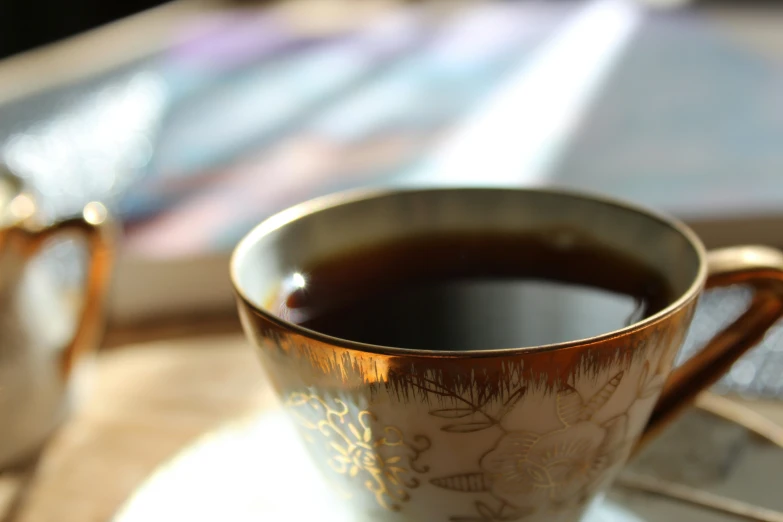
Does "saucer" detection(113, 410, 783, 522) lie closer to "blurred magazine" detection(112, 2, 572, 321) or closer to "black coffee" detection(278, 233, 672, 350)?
"black coffee" detection(278, 233, 672, 350)

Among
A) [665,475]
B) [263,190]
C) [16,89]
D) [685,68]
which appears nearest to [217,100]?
[16,89]

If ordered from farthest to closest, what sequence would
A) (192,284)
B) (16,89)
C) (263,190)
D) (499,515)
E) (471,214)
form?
(16,89), (263,190), (192,284), (471,214), (499,515)

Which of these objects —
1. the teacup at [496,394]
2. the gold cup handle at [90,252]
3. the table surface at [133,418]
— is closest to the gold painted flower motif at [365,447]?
the teacup at [496,394]

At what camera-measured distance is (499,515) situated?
306 mm

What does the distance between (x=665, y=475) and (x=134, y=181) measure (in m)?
0.63

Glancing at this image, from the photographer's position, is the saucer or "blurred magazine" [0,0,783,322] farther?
"blurred magazine" [0,0,783,322]

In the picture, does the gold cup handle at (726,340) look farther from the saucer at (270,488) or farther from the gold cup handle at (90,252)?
the gold cup handle at (90,252)

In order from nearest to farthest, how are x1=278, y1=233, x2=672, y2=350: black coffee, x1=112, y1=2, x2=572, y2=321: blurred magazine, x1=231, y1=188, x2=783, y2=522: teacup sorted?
x1=231, y1=188, x2=783, y2=522: teacup < x1=278, y1=233, x2=672, y2=350: black coffee < x1=112, y1=2, x2=572, y2=321: blurred magazine

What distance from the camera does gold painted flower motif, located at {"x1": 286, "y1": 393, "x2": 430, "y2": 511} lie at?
29cm

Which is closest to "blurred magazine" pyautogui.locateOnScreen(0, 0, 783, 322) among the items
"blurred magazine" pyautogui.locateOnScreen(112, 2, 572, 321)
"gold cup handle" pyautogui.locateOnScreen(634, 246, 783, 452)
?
"blurred magazine" pyautogui.locateOnScreen(112, 2, 572, 321)

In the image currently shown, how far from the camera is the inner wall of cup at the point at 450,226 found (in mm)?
355

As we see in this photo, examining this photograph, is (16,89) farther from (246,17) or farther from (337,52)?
(246,17)

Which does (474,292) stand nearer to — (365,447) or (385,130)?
(365,447)

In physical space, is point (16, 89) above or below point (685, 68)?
above
